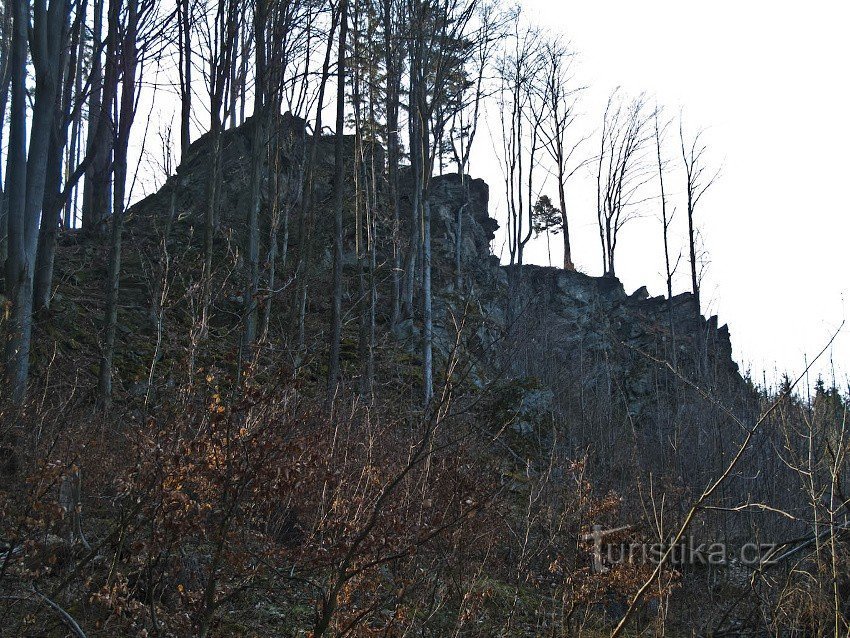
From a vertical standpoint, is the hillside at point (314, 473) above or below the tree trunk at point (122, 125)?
below

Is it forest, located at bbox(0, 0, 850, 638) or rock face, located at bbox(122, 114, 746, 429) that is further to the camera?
rock face, located at bbox(122, 114, 746, 429)

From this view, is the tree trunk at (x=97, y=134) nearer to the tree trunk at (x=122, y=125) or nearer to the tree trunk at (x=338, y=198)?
the tree trunk at (x=122, y=125)

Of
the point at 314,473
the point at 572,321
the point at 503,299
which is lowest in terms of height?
the point at 314,473

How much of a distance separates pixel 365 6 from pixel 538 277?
14191mm

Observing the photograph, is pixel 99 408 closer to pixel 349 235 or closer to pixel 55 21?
pixel 55 21

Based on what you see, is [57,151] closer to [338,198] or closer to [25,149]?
[25,149]

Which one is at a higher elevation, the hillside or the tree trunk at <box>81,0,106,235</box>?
the tree trunk at <box>81,0,106,235</box>

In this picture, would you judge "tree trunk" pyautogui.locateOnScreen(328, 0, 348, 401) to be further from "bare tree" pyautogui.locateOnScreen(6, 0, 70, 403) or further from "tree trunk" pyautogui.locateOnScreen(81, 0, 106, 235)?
"bare tree" pyautogui.locateOnScreen(6, 0, 70, 403)

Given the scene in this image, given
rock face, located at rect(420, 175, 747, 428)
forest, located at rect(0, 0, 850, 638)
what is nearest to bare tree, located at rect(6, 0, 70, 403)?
forest, located at rect(0, 0, 850, 638)

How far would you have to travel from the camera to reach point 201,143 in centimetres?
2061

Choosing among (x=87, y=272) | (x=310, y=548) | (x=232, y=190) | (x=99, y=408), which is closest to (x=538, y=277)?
(x=232, y=190)

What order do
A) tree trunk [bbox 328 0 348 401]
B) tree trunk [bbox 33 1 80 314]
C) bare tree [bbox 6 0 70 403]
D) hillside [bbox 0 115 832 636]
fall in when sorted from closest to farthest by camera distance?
hillside [bbox 0 115 832 636] < bare tree [bbox 6 0 70 403] < tree trunk [bbox 33 1 80 314] < tree trunk [bbox 328 0 348 401]

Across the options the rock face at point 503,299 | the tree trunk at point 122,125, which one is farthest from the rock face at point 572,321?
the tree trunk at point 122,125

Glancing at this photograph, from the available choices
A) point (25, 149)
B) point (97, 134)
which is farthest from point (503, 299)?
point (25, 149)
